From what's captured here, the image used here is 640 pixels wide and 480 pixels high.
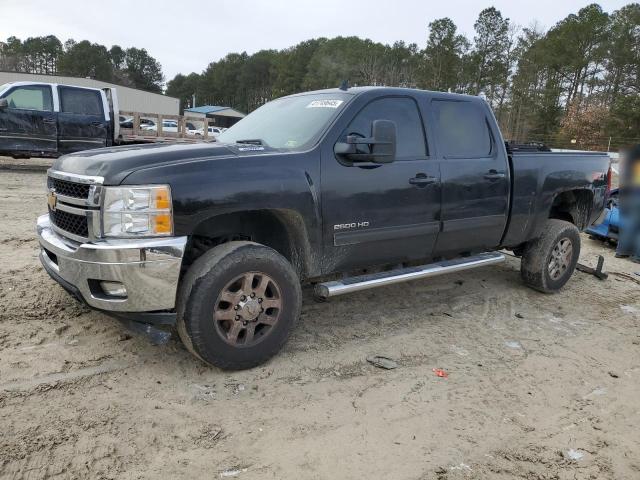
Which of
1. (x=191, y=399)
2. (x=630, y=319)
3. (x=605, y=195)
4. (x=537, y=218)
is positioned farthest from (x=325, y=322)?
(x=605, y=195)

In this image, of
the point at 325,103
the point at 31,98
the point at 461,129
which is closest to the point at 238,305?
the point at 325,103

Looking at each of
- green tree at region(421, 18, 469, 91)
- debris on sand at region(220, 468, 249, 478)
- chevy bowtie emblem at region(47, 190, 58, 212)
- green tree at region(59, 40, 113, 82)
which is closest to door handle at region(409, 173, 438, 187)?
debris on sand at region(220, 468, 249, 478)

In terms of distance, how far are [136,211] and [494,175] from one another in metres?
3.31

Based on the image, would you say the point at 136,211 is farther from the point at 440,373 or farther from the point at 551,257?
the point at 551,257

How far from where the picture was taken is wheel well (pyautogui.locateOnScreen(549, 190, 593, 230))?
5.88 m

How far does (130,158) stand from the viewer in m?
3.14

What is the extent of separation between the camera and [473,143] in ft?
15.6

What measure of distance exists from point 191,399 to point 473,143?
3378 mm

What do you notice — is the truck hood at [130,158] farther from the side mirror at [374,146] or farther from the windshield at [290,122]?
the side mirror at [374,146]

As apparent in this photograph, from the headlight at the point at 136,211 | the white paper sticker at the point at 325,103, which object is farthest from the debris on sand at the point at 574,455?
the white paper sticker at the point at 325,103

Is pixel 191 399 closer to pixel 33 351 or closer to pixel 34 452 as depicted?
pixel 34 452

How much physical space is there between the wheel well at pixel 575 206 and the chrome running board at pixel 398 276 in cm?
136

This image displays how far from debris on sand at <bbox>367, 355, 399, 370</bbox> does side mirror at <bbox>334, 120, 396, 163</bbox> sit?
1484mm

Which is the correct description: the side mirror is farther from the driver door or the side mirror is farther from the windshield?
the windshield
